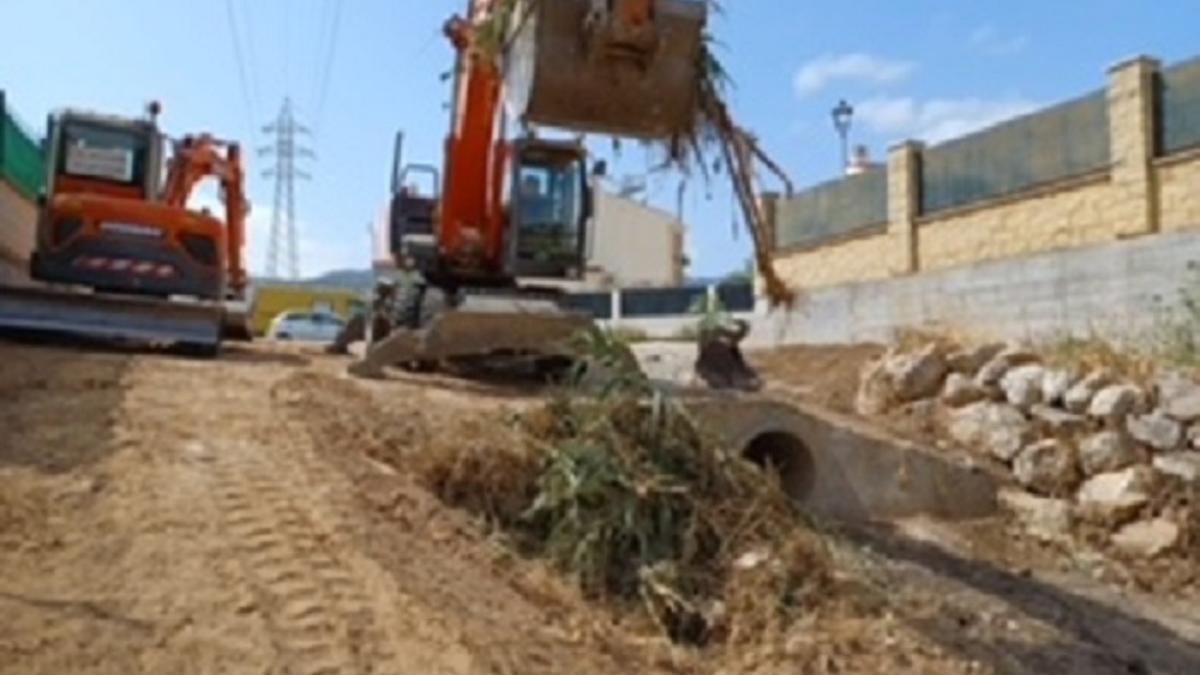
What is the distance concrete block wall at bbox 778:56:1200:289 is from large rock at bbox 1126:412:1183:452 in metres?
2.17

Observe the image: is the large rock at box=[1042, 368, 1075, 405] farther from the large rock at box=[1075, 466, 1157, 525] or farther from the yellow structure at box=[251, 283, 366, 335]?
the yellow structure at box=[251, 283, 366, 335]

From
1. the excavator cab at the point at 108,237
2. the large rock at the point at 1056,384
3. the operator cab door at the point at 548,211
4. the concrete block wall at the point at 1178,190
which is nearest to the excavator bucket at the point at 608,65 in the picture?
the operator cab door at the point at 548,211

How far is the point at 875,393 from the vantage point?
11648 mm

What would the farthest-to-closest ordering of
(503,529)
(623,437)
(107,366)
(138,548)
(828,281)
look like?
1. (828,281)
2. (107,366)
3. (623,437)
4. (503,529)
5. (138,548)

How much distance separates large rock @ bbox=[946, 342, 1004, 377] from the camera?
36.8 feet

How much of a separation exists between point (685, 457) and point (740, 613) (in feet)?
3.80

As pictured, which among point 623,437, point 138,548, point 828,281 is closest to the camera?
point 138,548

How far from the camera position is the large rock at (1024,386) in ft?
34.4

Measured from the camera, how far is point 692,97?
231 inches

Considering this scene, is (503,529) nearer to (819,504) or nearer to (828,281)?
(819,504)

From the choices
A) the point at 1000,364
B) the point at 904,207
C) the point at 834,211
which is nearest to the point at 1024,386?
the point at 1000,364

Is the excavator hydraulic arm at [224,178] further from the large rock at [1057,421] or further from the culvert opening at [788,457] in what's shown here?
the large rock at [1057,421]

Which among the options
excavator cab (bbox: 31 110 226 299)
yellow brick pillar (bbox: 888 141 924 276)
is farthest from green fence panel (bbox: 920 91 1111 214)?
excavator cab (bbox: 31 110 226 299)

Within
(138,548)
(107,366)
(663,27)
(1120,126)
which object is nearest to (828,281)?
(1120,126)
